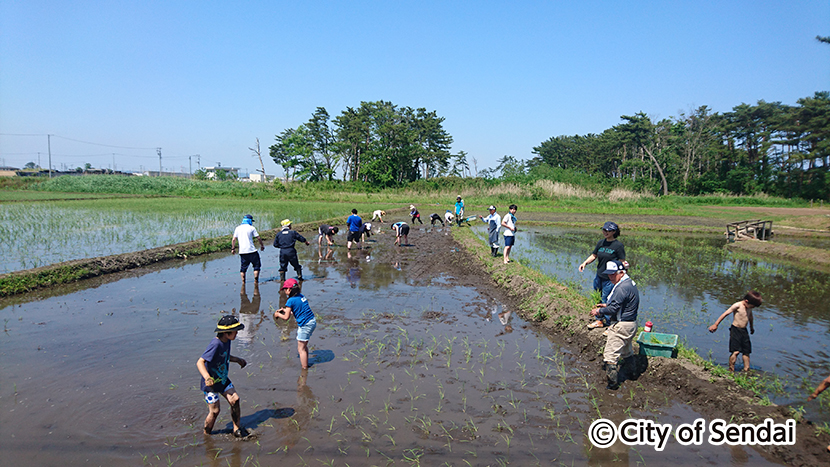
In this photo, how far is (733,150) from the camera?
55.5m

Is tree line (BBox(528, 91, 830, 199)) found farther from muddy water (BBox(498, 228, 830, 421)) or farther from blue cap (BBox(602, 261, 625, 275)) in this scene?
blue cap (BBox(602, 261, 625, 275))

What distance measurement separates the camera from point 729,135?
2244 inches

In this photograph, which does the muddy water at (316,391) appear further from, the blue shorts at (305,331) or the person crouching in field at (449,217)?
the person crouching in field at (449,217)

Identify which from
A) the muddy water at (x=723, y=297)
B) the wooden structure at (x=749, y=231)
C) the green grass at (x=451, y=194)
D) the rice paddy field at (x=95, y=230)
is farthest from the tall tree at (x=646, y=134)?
the rice paddy field at (x=95, y=230)

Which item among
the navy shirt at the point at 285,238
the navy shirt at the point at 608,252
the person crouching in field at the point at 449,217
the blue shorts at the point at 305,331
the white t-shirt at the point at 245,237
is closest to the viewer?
the blue shorts at the point at 305,331

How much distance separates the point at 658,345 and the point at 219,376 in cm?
534

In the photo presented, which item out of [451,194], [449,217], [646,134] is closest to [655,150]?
[646,134]

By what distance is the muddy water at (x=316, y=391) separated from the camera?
4.30 metres

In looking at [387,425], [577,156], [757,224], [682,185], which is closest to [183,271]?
[387,425]

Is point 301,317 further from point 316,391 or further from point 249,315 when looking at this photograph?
point 249,315

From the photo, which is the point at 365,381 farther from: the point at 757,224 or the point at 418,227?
the point at 757,224

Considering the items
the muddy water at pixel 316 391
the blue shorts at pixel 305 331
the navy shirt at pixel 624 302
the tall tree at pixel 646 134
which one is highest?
the tall tree at pixel 646 134

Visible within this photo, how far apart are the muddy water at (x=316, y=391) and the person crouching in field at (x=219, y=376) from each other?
8.7 inches

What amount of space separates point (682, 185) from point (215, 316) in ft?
213
